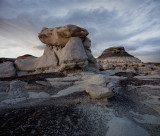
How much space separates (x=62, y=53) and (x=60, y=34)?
1.63 metres

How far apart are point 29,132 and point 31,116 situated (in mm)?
556

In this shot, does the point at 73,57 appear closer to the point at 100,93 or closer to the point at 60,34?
the point at 60,34

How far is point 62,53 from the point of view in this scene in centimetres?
896

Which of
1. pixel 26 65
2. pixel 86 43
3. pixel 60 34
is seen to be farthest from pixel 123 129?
pixel 26 65

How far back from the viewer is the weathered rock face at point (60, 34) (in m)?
8.87

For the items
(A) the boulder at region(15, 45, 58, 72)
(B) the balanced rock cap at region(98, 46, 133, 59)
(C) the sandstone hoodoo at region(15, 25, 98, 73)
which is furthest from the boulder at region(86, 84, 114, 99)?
(B) the balanced rock cap at region(98, 46, 133, 59)

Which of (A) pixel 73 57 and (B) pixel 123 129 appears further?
(A) pixel 73 57

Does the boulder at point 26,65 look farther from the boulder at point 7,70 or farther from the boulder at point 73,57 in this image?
the boulder at point 73,57

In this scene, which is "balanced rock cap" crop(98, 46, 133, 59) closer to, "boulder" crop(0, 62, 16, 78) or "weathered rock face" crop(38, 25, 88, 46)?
"weathered rock face" crop(38, 25, 88, 46)

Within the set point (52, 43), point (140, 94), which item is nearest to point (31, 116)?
point (140, 94)

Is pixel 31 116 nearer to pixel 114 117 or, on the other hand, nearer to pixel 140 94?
pixel 114 117

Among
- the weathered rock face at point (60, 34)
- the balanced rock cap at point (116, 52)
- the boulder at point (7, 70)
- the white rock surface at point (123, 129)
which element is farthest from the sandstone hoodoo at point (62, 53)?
the balanced rock cap at point (116, 52)

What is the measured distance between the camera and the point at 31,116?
2527 millimetres

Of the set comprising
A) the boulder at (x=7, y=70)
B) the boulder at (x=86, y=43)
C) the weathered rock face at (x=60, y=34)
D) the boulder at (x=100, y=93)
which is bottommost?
the boulder at (x=100, y=93)
